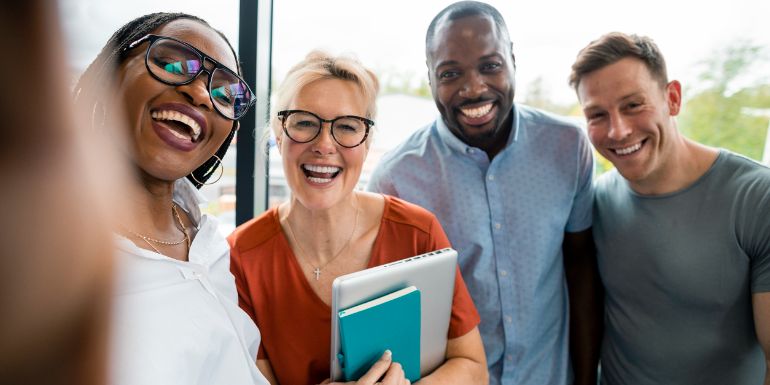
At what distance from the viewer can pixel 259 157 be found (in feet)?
6.31

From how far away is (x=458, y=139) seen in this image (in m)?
1.63

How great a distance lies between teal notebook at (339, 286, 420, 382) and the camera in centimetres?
96

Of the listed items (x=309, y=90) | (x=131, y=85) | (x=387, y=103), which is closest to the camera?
(x=131, y=85)

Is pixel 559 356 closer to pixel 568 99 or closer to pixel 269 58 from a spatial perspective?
pixel 568 99

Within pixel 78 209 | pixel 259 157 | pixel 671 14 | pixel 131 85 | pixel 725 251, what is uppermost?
pixel 671 14

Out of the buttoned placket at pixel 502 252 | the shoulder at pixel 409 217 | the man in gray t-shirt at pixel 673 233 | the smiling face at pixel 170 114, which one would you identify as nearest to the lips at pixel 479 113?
the buttoned placket at pixel 502 252

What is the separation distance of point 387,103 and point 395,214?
30.5 inches

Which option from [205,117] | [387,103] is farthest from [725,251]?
[205,117]

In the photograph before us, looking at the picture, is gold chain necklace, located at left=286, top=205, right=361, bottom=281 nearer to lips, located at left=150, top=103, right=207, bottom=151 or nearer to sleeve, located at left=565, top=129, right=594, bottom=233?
lips, located at left=150, top=103, right=207, bottom=151

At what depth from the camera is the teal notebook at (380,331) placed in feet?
3.16

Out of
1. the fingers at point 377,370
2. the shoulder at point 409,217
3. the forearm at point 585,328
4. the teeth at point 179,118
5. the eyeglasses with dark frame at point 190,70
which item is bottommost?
the forearm at point 585,328

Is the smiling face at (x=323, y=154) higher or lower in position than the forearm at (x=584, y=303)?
higher

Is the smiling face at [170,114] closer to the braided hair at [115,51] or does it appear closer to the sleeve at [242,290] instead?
the braided hair at [115,51]

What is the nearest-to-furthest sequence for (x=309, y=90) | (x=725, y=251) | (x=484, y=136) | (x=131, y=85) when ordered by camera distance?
(x=131, y=85) < (x=309, y=90) < (x=725, y=251) < (x=484, y=136)
